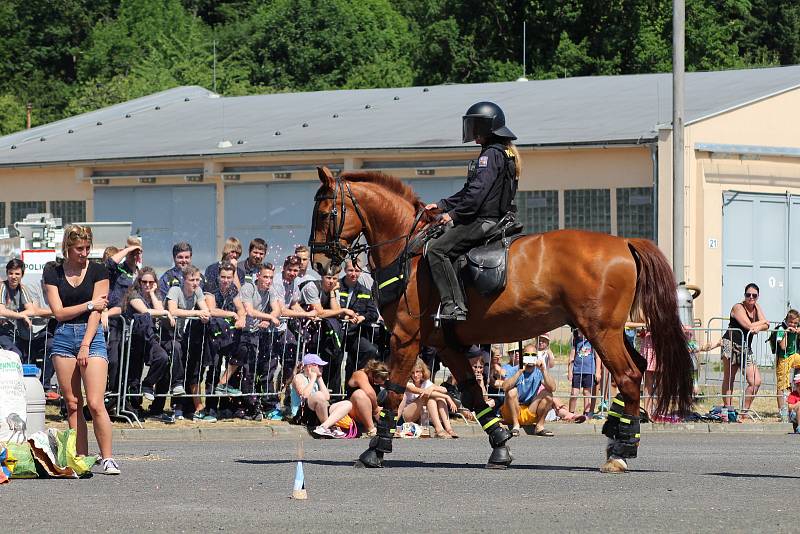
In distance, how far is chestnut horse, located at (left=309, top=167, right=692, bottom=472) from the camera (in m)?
14.0

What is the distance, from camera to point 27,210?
41.5 meters

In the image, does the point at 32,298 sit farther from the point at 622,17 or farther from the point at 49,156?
the point at 622,17

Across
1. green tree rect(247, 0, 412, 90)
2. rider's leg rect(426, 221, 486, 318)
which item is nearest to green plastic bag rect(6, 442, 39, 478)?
rider's leg rect(426, 221, 486, 318)

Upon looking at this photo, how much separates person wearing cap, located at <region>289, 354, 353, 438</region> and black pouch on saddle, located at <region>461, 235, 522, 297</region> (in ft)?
14.5

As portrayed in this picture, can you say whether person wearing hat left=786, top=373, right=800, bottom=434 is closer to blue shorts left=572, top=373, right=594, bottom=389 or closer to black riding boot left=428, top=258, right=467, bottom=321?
blue shorts left=572, top=373, right=594, bottom=389

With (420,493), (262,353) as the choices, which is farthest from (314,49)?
(420,493)

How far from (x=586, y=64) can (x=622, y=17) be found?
2.22 m

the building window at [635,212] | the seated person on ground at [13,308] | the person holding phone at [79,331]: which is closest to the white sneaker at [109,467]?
the person holding phone at [79,331]

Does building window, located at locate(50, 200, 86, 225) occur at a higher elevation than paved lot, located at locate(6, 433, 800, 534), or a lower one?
higher

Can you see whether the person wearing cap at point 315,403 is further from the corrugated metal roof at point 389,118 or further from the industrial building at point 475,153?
the corrugated metal roof at point 389,118

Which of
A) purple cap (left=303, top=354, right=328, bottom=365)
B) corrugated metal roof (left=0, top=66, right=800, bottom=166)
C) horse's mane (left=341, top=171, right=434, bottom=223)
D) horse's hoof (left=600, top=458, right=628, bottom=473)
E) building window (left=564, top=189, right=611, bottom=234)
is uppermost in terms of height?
corrugated metal roof (left=0, top=66, right=800, bottom=166)

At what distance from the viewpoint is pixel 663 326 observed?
558 inches

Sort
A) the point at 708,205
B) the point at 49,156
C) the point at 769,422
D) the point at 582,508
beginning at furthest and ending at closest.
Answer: the point at 49,156 < the point at 708,205 < the point at 769,422 < the point at 582,508

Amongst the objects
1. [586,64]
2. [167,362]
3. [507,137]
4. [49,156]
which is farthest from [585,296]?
[586,64]
